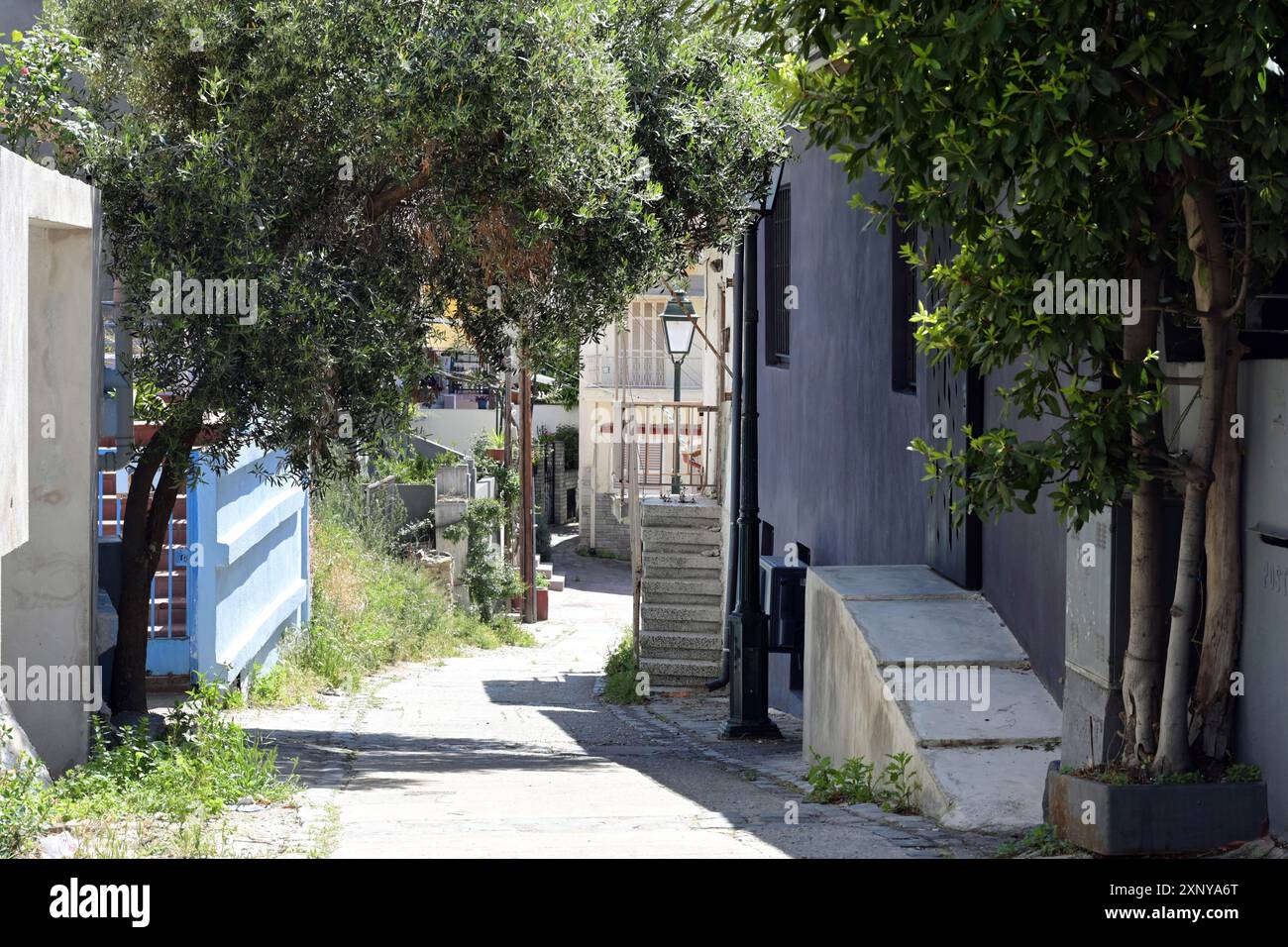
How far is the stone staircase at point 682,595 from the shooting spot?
620 inches

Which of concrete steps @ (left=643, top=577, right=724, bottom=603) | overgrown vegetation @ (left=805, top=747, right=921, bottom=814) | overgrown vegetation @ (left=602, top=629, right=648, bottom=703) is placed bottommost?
overgrown vegetation @ (left=602, top=629, right=648, bottom=703)

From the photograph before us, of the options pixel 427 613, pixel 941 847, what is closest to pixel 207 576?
pixel 941 847

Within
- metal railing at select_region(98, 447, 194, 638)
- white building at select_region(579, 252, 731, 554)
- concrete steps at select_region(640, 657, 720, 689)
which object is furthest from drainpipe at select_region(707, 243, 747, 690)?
white building at select_region(579, 252, 731, 554)

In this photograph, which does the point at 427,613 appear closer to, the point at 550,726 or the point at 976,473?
the point at 550,726

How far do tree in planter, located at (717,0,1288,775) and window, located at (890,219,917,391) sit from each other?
4.79m

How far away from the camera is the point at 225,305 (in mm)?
7215

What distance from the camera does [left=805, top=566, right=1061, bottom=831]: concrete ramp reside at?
5.75 meters

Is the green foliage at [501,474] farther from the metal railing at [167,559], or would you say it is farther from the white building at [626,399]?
the metal railing at [167,559]

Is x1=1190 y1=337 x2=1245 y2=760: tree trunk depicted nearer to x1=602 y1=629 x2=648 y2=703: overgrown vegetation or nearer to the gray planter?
x1=602 y1=629 x2=648 y2=703: overgrown vegetation

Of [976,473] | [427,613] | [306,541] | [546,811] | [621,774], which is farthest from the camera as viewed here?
[427,613]

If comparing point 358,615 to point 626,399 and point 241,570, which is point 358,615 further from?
point 626,399

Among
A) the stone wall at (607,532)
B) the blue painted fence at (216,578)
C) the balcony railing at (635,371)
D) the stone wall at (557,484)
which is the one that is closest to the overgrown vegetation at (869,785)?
the blue painted fence at (216,578)

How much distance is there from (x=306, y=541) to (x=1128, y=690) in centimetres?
1045

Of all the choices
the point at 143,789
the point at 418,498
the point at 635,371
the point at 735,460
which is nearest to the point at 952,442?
the point at 143,789
